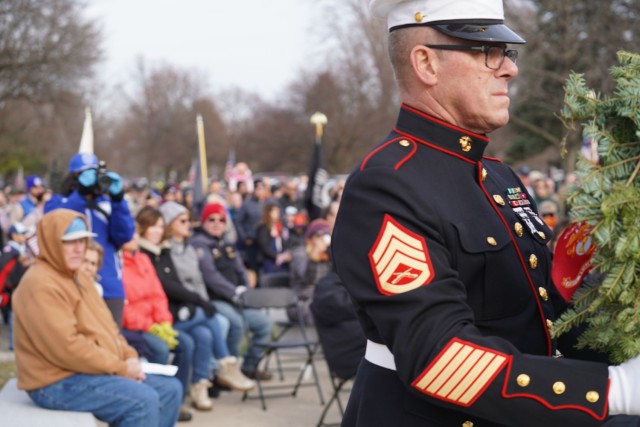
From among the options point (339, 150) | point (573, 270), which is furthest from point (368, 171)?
point (339, 150)

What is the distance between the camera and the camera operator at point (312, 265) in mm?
9148

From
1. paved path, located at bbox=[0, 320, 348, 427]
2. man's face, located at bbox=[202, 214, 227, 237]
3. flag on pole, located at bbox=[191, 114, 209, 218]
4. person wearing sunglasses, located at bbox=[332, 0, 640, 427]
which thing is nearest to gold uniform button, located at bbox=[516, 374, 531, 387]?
person wearing sunglasses, located at bbox=[332, 0, 640, 427]

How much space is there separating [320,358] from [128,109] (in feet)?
180

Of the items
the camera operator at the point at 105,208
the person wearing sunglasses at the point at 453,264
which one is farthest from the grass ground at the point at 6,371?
the person wearing sunglasses at the point at 453,264

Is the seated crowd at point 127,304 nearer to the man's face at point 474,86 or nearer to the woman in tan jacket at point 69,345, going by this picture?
the woman in tan jacket at point 69,345

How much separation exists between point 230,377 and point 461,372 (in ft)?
22.6

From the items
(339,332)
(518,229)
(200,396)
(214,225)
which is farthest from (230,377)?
(518,229)

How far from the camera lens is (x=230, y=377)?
27.8 feet

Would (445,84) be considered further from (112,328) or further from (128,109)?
(128,109)

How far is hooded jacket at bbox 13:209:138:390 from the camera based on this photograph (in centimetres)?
521

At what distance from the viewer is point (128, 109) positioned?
2464 inches

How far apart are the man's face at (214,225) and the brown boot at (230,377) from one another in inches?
62.2

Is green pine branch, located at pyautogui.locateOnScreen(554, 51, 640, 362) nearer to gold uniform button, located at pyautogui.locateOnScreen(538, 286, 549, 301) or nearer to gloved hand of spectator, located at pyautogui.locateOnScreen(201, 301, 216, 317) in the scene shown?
gold uniform button, located at pyautogui.locateOnScreen(538, 286, 549, 301)

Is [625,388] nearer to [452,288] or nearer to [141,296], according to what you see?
[452,288]
